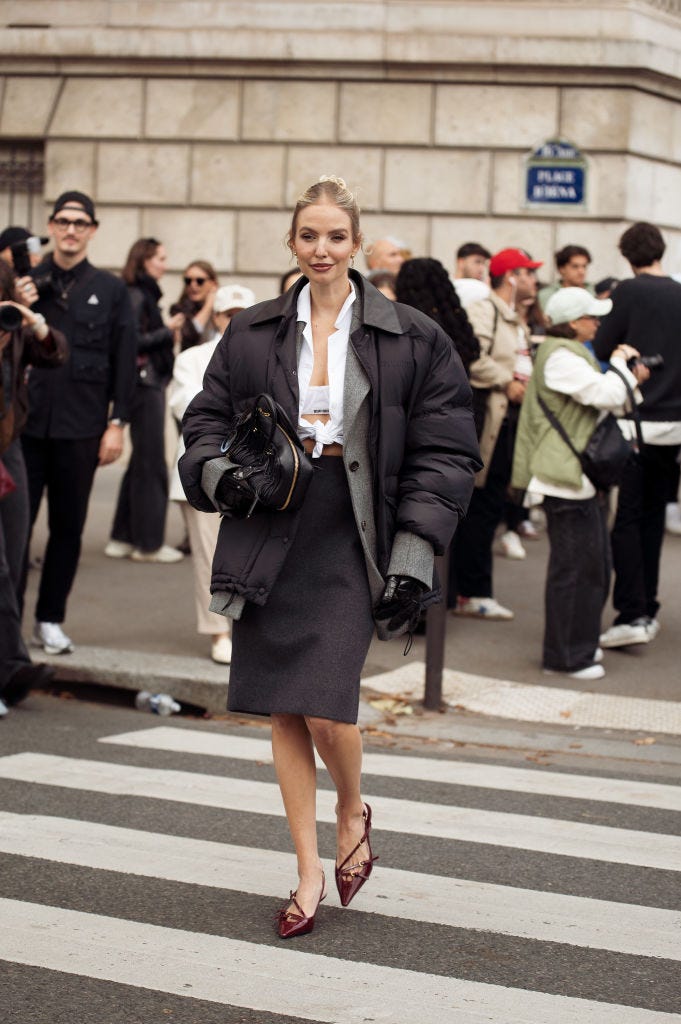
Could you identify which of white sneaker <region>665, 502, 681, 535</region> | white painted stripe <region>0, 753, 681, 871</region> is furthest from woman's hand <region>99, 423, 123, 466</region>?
white sneaker <region>665, 502, 681, 535</region>

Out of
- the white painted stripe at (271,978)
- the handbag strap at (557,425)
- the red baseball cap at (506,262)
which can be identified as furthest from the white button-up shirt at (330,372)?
the red baseball cap at (506,262)

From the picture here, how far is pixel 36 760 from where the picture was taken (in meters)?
6.60

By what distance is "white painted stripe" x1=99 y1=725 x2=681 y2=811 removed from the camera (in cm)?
629

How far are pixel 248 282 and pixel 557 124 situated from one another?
3074mm

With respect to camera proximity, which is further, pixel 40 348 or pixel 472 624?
pixel 472 624

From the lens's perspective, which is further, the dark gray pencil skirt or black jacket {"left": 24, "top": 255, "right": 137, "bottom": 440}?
black jacket {"left": 24, "top": 255, "right": 137, "bottom": 440}

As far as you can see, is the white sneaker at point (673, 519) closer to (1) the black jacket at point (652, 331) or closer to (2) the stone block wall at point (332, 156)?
(2) the stone block wall at point (332, 156)

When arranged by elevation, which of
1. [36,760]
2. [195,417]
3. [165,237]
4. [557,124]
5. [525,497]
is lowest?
[36,760]

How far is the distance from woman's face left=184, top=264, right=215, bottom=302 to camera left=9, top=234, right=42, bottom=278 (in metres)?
3.03

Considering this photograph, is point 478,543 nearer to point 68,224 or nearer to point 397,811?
point 68,224

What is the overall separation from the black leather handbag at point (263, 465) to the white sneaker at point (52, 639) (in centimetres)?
418

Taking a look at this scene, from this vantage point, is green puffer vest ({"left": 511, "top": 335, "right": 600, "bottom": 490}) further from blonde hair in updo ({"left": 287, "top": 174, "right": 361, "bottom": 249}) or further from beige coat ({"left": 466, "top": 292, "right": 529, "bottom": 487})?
blonde hair in updo ({"left": 287, "top": 174, "right": 361, "bottom": 249})

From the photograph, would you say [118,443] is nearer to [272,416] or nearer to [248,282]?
[272,416]

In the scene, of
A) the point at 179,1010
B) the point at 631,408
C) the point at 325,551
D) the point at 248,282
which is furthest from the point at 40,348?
the point at 248,282
